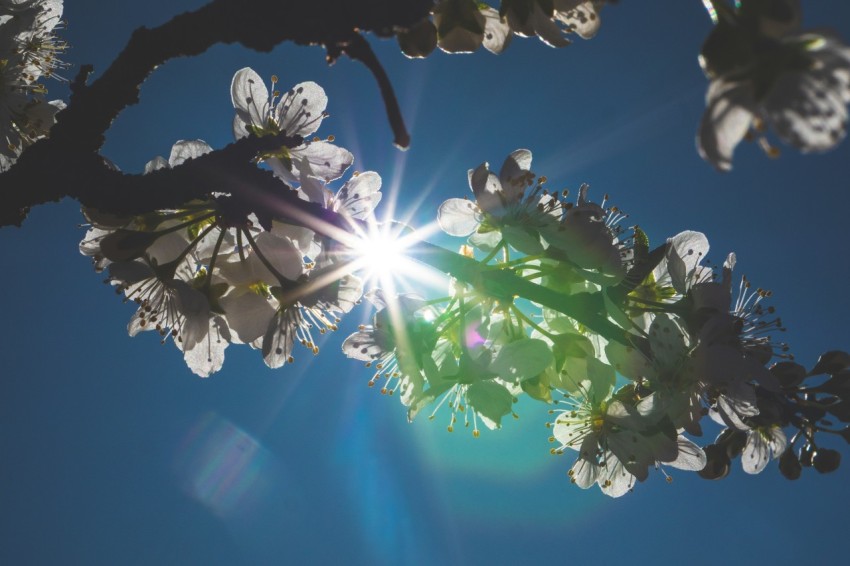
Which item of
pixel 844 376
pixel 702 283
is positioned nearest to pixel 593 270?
pixel 702 283

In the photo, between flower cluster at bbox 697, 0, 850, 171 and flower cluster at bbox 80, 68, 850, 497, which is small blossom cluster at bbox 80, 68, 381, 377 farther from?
flower cluster at bbox 697, 0, 850, 171

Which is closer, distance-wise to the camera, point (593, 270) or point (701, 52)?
point (701, 52)

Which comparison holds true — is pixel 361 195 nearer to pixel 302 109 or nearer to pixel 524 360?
pixel 302 109

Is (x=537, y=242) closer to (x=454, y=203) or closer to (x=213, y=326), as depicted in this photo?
(x=454, y=203)

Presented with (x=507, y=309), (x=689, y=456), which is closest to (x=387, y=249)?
(x=507, y=309)

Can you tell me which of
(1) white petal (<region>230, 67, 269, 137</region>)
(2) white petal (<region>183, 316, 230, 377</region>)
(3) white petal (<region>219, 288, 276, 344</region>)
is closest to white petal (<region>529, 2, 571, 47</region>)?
(1) white petal (<region>230, 67, 269, 137</region>)

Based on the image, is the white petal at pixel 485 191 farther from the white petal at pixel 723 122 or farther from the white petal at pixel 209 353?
the white petal at pixel 723 122
